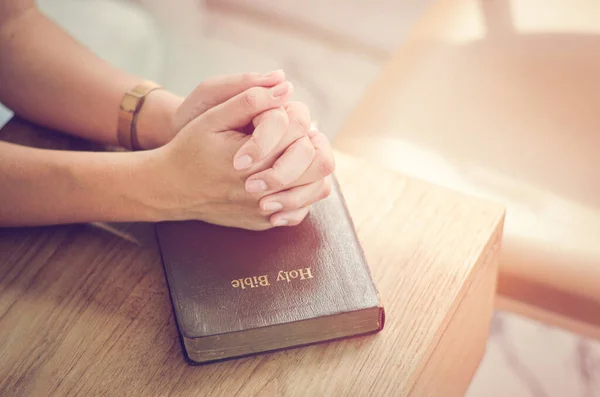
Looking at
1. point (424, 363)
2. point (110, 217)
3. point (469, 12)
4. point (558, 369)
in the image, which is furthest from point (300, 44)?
point (424, 363)

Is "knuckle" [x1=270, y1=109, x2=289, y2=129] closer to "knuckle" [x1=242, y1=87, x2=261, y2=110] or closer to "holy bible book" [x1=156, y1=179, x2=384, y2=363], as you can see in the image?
"knuckle" [x1=242, y1=87, x2=261, y2=110]

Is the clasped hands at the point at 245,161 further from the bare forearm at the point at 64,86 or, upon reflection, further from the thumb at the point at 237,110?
the bare forearm at the point at 64,86

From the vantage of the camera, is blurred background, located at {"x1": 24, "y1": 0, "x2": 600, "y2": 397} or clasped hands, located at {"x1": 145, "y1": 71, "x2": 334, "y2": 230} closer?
clasped hands, located at {"x1": 145, "y1": 71, "x2": 334, "y2": 230}

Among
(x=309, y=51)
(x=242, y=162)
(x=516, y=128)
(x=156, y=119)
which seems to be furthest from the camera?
(x=309, y=51)

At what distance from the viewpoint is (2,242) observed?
30.9 inches

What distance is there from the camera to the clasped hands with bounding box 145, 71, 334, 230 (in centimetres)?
69

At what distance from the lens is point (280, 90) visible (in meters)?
0.71

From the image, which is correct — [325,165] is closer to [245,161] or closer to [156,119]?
[245,161]

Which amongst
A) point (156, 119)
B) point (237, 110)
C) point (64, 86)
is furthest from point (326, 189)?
point (64, 86)

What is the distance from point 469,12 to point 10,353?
927mm

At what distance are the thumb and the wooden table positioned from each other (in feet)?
0.60

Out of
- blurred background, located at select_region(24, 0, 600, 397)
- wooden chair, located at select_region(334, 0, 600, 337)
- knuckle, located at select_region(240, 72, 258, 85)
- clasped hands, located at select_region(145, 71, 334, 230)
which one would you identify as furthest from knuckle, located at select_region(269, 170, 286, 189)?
blurred background, located at select_region(24, 0, 600, 397)

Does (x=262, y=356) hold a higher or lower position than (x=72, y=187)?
lower

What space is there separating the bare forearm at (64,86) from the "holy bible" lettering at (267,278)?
247 mm
